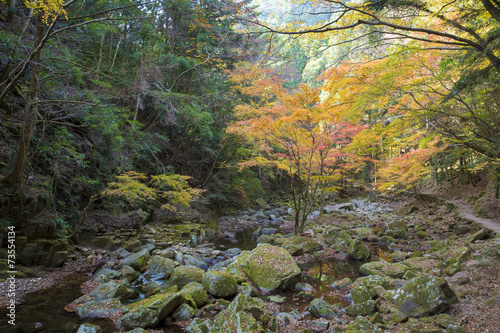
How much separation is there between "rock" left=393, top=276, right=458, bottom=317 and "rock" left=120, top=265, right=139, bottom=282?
5.11 metres

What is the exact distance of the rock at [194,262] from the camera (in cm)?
678

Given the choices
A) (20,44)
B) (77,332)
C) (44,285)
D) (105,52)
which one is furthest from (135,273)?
(105,52)

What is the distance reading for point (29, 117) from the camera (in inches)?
179

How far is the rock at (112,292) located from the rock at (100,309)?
0.14m

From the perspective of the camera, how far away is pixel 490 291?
12.5 feet

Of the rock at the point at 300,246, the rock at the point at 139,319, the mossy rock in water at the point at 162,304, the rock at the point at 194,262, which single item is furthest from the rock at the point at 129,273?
the rock at the point at 300,246

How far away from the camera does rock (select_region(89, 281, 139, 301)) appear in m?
4.39

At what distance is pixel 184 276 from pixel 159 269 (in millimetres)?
851

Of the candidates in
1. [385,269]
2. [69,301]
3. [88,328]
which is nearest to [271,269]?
[385,269]

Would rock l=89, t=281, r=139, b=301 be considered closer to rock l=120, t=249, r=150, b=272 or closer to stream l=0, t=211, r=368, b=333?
stream l=0, t=211, r=368, b=333

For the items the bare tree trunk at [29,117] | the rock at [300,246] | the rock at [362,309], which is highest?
the bare tree trunk at [29,117]

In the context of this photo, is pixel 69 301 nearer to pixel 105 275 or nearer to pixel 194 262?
pixel 105 275

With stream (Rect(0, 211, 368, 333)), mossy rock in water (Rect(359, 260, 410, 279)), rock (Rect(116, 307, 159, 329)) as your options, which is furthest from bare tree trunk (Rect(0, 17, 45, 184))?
mossy rock in water (Rect(359, 260, 410, 279))

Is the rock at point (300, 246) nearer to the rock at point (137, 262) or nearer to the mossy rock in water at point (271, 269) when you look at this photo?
the mossy rock in water at point (271, 269)
